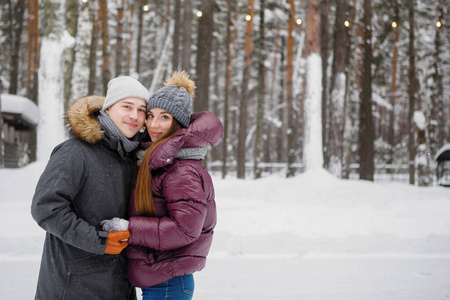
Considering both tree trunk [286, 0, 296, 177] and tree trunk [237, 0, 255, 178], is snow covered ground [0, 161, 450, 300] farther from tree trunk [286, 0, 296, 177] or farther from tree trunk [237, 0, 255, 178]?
tree trunk [237, 0, 255, 178]

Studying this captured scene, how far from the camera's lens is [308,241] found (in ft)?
25.5

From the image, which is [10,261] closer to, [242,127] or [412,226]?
[412,226]

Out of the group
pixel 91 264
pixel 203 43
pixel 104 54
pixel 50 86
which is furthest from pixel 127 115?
pixel 104 54

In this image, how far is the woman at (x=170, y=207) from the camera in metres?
2.38

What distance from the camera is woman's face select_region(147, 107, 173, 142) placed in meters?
2.70

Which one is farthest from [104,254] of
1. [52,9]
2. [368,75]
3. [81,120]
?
[368,75]

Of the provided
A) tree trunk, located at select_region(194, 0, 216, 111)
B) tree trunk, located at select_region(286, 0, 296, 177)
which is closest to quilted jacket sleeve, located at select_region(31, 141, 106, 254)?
tree trunk, located at select_region(194, 0, 216, 111)

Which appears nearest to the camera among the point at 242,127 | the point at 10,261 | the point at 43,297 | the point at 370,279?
the point at 43,297

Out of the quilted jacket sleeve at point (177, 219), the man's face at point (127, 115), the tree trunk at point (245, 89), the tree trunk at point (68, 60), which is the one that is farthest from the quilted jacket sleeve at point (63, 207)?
the tree trunk at point (245, 89)

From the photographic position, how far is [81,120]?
245cm

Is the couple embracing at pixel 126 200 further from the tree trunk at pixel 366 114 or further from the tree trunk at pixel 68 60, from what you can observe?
the tree trunk at pixel 366 114

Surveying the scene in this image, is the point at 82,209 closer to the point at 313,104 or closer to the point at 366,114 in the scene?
the point at 313,104

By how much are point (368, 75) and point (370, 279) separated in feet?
32.5

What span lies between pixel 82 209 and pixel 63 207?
172 mm
